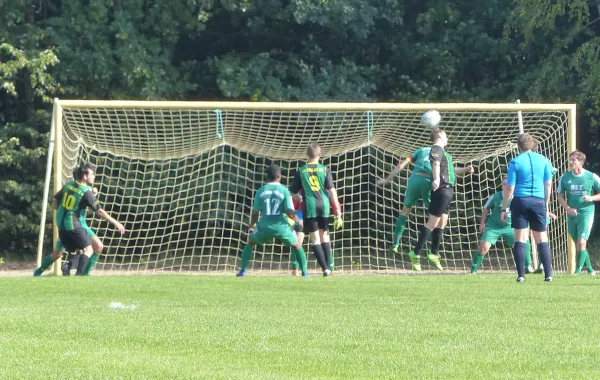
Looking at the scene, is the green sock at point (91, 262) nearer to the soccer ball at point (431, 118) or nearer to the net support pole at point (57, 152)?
the net support pole at point (57, 152)

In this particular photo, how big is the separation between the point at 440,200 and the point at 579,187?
2031 millimetres

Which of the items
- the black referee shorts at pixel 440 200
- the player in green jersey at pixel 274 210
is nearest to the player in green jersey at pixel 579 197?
the black referee shorts at pixel 440 200

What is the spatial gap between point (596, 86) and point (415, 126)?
455 cm

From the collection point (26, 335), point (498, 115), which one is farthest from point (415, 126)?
point (26, 335)

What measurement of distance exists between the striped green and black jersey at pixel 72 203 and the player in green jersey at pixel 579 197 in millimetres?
6404

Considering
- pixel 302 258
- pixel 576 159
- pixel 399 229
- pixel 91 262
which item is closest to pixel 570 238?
pixel 576 159

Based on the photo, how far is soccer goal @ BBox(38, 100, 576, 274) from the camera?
18.5 m

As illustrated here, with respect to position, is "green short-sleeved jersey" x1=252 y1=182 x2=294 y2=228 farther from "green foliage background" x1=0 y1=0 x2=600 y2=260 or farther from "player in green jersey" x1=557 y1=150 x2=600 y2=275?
"green foliage background" x1=0 y1=0 x2=600 y2=260

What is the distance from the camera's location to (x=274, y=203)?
15352mm

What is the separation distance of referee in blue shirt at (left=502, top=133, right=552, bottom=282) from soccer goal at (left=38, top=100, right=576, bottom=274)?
16.5 feet

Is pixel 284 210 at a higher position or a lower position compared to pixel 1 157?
lower

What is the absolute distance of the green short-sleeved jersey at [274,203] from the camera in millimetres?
15305

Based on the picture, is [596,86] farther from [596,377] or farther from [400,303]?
[596,377]

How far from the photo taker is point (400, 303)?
35.0ft
